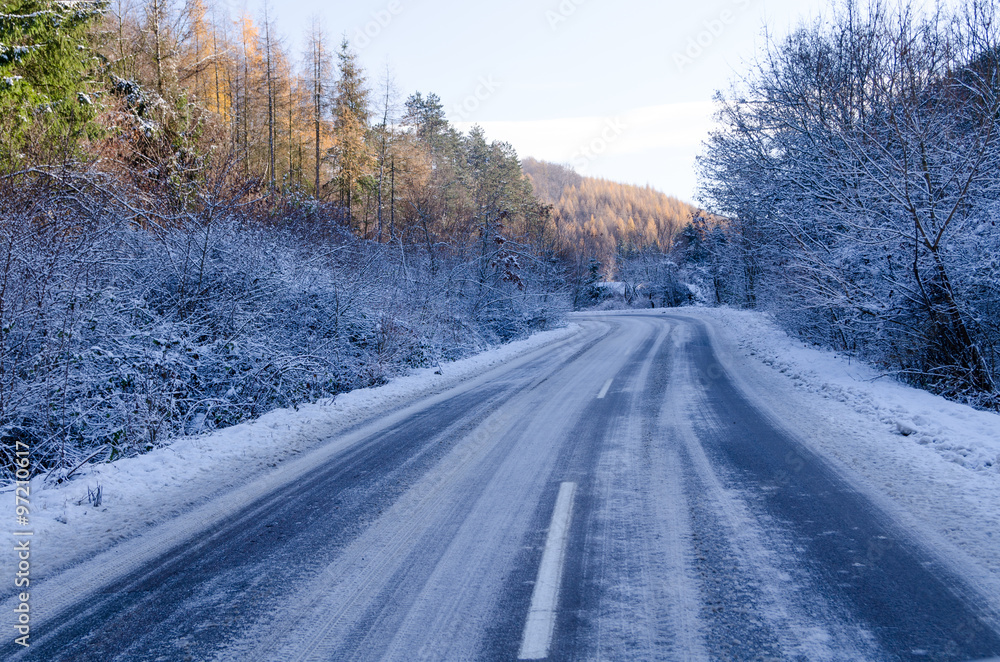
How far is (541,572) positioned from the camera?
131 inches

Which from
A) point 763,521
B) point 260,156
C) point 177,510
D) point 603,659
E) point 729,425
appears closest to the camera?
point 603,659

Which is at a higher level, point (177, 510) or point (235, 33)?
point (235, 33)

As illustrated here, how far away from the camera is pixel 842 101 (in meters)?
9.82

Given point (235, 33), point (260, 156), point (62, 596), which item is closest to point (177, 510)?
point (62, 596)

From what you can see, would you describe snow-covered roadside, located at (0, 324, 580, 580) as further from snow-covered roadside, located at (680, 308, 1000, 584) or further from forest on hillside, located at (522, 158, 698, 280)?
forest on hillside, located at (522, 158, 698, 280)

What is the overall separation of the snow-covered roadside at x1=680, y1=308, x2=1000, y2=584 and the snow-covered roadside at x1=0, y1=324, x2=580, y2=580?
6.09 metres

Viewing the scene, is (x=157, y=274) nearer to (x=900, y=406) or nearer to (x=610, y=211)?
(x=900, y=406)

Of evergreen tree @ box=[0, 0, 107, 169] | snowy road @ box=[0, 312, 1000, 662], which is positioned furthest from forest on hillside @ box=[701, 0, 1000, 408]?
evergreen tree @ box=[0, 0, 107, 169]

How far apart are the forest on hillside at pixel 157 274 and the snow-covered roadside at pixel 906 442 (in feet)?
25.5

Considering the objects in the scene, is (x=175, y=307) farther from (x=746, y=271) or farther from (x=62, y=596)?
(x=746, y=271)

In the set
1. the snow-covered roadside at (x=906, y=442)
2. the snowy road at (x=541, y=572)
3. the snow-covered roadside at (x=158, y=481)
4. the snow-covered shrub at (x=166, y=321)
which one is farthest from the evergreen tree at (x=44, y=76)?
the snow-covered roadside at (x=906, y=442)

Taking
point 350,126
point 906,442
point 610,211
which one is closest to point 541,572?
point 906,442

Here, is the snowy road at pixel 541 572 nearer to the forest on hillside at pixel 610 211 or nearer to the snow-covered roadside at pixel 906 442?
the snow-covered roadside at pixel 906 442

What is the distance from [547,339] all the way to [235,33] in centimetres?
3176
